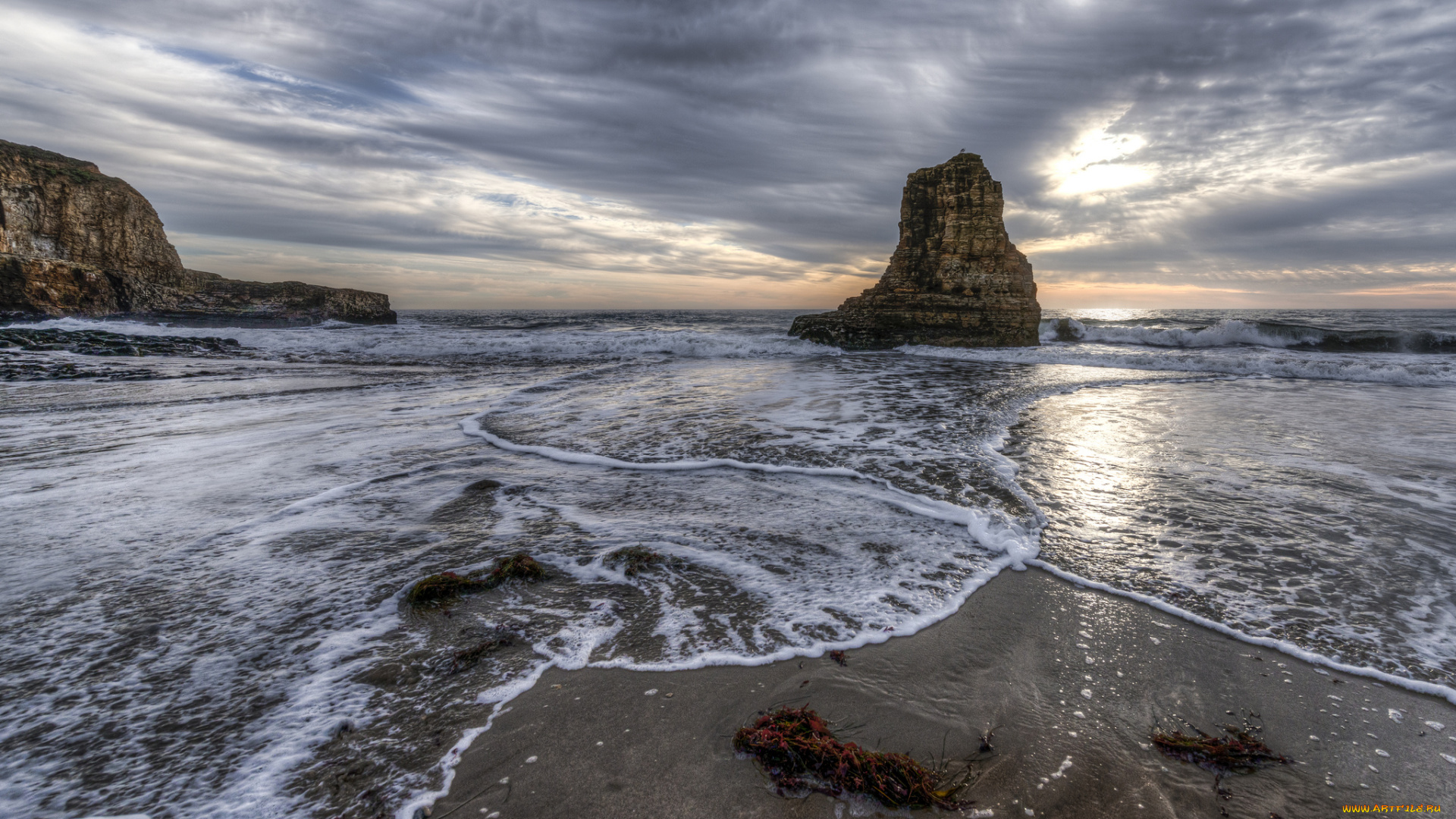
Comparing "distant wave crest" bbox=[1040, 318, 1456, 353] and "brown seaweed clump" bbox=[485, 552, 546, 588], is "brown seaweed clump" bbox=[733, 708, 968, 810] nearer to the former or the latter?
"brown seaweed clump" bbox=[485, 552, 546, 588]

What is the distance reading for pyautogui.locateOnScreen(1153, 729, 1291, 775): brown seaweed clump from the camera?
200cm

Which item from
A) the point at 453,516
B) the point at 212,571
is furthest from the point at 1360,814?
the point at 212,571

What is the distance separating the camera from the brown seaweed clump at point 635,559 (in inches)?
144

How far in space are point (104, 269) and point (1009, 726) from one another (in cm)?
4397

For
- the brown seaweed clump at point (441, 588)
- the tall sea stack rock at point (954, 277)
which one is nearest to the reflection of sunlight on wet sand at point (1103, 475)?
the brown seaweed clump at point (441, 588)

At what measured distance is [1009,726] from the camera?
2.22 m

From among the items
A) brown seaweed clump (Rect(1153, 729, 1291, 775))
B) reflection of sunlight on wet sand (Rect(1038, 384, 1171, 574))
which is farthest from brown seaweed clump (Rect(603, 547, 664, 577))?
reflection of sunlight on wet sand (Rect(1038, 384, 1171, 574))

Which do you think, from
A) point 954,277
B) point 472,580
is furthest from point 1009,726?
point 954,277

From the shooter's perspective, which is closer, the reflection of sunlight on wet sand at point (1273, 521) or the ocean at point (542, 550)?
the ocean at point (542, 550)

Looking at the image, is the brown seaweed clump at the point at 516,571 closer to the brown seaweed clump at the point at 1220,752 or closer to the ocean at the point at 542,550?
the ocean at the point at 542,550

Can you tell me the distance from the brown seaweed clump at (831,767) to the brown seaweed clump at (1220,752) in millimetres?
957

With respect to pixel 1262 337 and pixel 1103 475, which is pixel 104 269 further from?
pixel 1262 337

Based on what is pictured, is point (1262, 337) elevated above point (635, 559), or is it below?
above

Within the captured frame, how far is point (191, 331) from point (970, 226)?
35.6m
